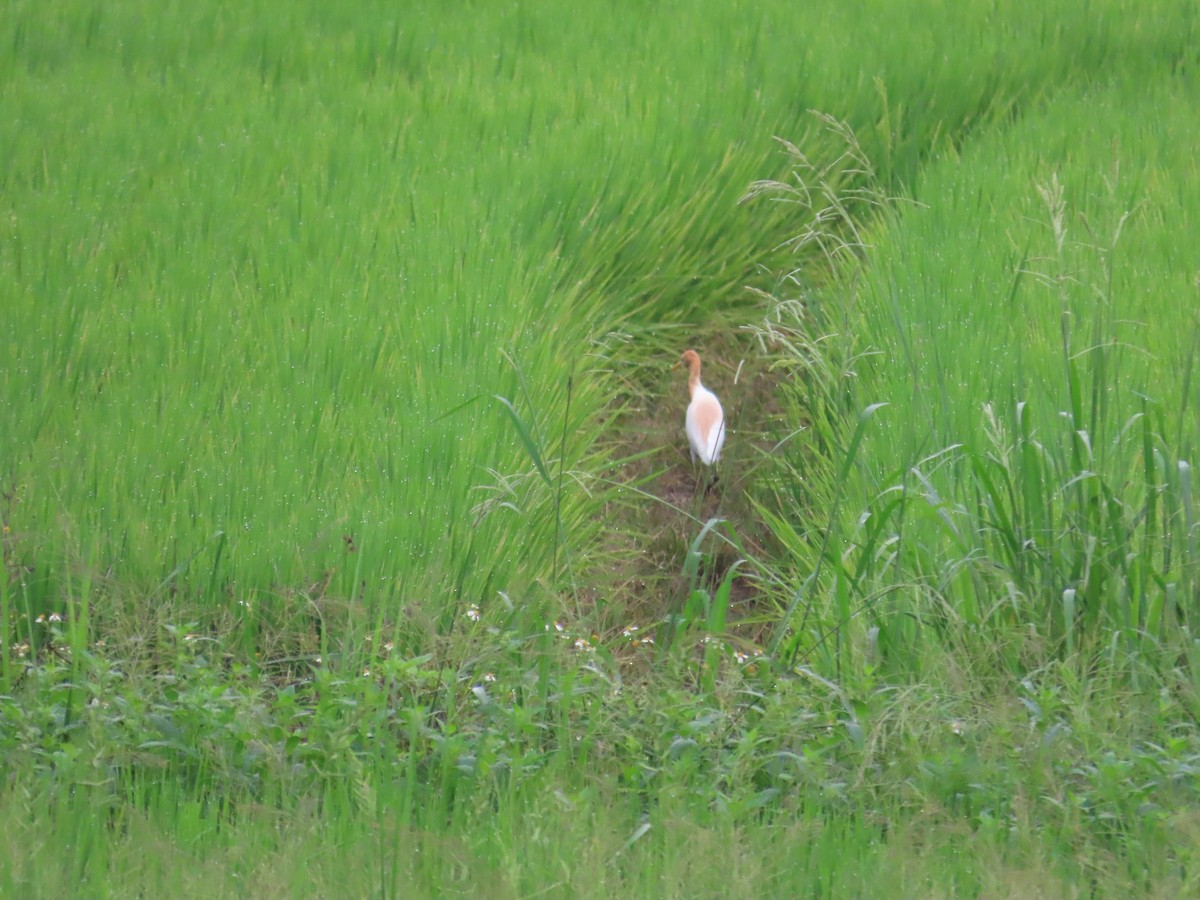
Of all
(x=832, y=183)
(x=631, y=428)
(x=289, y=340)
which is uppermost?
(x=832, y=183)

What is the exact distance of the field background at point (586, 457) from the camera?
2.23 m

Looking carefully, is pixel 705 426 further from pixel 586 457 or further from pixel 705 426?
pixel 586 457

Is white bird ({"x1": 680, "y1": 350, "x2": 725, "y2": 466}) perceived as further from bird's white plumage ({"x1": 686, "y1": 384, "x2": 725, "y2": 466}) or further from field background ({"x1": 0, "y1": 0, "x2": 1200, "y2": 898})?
field background ({"x1": 0, "y1": 0, "x2": 1200, "y2": 898})

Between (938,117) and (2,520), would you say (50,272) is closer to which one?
(2,520)

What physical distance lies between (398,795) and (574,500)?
179cm

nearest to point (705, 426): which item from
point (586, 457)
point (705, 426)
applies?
point (705, 426)

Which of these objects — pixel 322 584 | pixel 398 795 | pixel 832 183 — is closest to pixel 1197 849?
pixel 398 795

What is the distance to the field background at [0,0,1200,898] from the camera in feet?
7.32

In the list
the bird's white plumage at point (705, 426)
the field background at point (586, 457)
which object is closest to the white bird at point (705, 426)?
the bird's white plumage at point (705, 426)

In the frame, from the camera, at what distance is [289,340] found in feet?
13.1

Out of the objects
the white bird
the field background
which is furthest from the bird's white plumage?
the field background

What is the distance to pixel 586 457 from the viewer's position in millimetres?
4234

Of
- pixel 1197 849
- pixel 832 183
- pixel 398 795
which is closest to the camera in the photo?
pixel 1197 849

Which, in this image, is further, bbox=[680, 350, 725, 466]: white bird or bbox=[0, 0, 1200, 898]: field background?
bbox=[680, 350, 725, 466]: white bird
